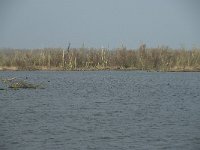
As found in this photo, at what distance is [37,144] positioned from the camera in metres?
16.0

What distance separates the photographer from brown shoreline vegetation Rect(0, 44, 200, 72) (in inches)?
2469

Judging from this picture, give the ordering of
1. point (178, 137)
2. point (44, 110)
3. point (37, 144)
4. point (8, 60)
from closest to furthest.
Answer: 1. point (37, 144)
2. point (178, 137)
3. point (44, 110)
4. point (8, 60)

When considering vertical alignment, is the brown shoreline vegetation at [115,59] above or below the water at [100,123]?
above

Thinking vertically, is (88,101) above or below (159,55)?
below

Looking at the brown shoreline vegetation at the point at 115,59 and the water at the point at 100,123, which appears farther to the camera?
the brown shoreline vegetation at the point at 115,59

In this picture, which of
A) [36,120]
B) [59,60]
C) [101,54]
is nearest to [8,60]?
[59,60]

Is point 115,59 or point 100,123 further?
point 115,59

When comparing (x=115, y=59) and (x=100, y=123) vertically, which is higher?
(x=115, y=59)

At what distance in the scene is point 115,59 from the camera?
64.3 meters

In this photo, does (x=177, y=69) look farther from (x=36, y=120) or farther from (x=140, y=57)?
(x=36, y=120)

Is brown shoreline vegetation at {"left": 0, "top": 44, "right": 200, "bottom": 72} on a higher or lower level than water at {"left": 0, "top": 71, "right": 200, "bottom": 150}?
higher

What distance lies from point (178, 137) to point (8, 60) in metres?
53.0

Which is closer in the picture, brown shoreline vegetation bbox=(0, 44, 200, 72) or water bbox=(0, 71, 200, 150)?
water bbox=(0, 71, 200, 150)

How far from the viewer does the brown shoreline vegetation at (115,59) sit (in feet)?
206
